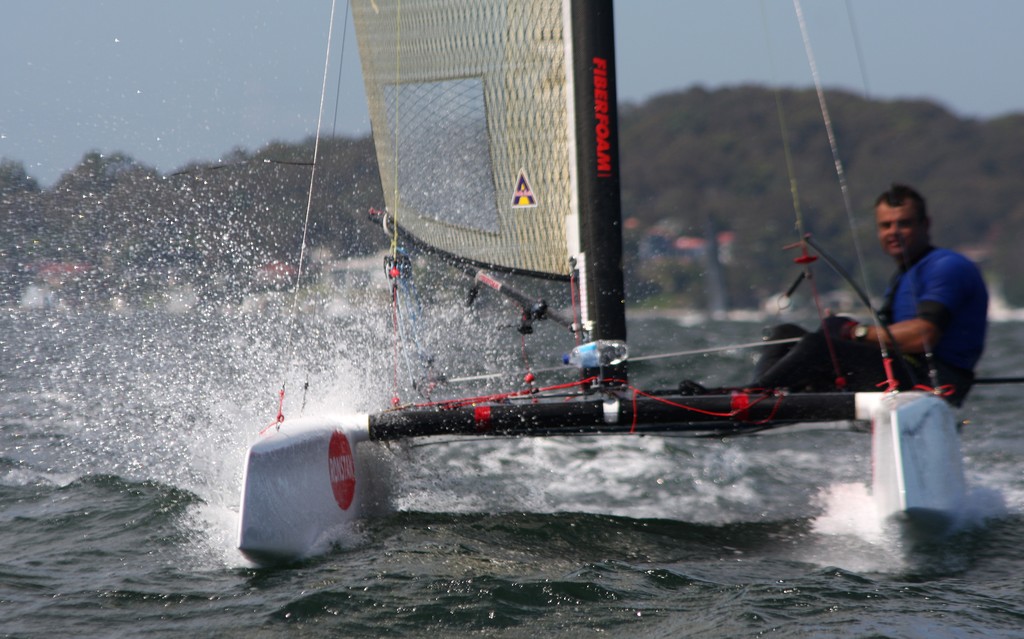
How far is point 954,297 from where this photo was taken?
10.8ft

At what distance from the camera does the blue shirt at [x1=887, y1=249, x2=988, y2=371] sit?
3.29 metres

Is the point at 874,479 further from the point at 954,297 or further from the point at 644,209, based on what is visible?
the point at 644,209

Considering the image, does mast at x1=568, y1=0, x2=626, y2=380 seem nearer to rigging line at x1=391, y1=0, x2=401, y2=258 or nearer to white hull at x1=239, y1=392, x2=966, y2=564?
rigging line at x1=391, y1=0, x2=401, y2=258

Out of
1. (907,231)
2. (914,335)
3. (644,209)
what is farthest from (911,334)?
(644,209)

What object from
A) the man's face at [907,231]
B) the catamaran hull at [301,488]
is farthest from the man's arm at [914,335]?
the catamaran hull at [301,488]

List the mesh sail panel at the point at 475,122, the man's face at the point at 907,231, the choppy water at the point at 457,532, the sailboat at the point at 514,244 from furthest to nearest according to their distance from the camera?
1. the mesh sail panel at the point at 475,122
2. the man's face at the point at 907,231
3. the sailboat at the point at 514,244
4. the choppy water at the point at 457,532

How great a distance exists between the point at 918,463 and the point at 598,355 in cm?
96

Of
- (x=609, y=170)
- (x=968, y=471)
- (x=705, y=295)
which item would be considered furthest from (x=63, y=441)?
(x=705, y=295)

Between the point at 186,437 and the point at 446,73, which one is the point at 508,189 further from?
the point at 186,437

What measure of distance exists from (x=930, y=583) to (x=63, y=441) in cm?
331

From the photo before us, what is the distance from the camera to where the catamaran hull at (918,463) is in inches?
111

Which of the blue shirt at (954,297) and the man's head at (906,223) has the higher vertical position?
the man's head at (906,223)

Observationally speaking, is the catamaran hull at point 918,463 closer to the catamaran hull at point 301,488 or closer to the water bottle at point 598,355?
the water bottle at point 598,355

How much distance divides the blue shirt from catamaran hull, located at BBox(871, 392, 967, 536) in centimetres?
47
